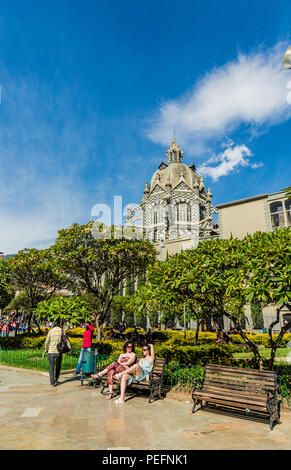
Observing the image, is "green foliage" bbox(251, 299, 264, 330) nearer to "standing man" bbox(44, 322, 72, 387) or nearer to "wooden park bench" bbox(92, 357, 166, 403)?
"wooden park bench" bbox(92, 357, 166, 403)

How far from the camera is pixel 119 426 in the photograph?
5500 mm

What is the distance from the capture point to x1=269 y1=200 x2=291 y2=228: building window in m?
32.8

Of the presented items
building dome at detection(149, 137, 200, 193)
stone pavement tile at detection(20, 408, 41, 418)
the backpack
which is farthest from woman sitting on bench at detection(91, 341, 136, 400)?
building dome at detection(149, 137, 200, 193)

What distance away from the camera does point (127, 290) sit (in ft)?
167

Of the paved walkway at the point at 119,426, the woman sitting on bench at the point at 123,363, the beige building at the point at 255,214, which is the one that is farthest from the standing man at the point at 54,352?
the beige building at the point at 255,214

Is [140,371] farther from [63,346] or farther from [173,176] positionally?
[173,176]

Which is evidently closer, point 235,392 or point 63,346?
point 235,392

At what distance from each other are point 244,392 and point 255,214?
31.4 metres

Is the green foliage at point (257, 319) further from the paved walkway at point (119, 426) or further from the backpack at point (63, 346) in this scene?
the paved walkway at point (119, 426)

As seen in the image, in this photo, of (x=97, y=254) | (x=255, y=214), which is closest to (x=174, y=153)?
(x=255, y=214)

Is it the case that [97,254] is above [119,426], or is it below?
above

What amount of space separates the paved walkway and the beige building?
29.5 metres
